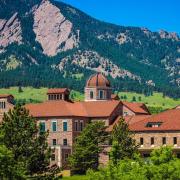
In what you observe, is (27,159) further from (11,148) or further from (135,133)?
(135,133)

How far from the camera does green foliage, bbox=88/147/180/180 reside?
2832 inches

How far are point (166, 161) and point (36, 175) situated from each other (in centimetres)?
1662

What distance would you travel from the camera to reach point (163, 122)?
133m

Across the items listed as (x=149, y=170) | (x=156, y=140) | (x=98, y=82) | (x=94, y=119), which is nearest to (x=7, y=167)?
(x=149, y=170)

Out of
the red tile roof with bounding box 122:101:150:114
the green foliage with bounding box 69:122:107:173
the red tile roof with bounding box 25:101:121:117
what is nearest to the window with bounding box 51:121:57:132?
the red tile roof with bounding box 25:101:121:117

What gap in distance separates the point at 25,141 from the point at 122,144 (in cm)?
3334

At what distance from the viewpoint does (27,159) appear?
81.4 m

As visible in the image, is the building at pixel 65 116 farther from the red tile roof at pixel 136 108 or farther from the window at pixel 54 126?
the red tile roof at pixel 136 108

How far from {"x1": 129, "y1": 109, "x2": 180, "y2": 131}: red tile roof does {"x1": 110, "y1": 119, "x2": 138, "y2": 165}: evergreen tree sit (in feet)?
44.9

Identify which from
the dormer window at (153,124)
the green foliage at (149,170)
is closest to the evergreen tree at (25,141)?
the green foliage at (149,170)

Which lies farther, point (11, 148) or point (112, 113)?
point (112, 113)

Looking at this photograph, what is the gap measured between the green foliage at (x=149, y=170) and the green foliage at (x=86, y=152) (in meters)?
41.6

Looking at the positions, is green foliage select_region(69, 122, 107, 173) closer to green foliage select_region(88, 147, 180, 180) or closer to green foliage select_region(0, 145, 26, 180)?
green foliage select_region(88, 147, 180, 180)

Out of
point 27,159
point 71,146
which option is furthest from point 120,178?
point 71,146
